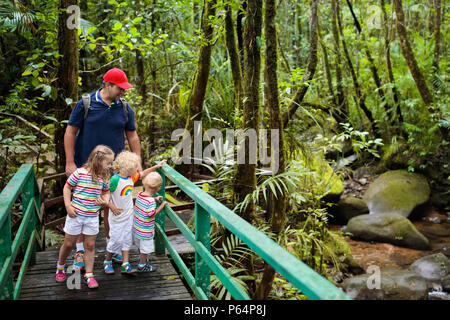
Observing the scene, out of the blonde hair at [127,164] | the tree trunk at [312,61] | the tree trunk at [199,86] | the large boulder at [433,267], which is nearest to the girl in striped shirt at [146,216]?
the blonde hair at [127,164]

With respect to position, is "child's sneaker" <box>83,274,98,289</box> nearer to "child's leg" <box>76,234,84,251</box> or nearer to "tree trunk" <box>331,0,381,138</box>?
"child's leg" <box>76,234,84,251</box>

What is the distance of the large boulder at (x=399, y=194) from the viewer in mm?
9250

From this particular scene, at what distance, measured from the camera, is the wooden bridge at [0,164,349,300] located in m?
1.87

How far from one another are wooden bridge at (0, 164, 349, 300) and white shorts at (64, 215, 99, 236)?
314mm

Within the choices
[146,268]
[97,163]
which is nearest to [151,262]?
[146,268]

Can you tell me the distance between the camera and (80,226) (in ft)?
10.2

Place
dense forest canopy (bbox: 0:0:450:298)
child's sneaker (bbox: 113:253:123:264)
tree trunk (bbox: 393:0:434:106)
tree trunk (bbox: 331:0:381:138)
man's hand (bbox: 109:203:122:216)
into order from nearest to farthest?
man's hand (bbox: 109:203:122:216)
child's sneaker (bbox: 113:253:123:264)
dense forest canopy (bbox: 0:0:450:298)
tree trunk (bbox: 393:0:434:106)
tree trunk (bbox: 331:0:381:138)

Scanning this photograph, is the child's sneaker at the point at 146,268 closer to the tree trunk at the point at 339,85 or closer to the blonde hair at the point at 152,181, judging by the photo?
the blonde hair at the point at 152,181

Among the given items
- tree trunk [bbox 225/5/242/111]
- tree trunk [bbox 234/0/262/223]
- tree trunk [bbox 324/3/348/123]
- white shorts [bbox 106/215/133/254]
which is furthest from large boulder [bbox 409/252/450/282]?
white shorts [bbox 106/215/133/254]

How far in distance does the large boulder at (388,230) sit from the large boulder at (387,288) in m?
1.91

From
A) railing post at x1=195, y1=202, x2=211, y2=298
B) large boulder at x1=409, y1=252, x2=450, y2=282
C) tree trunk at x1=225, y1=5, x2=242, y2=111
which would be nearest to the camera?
railing post at x1=195, y1=202, x2=211, y2=298

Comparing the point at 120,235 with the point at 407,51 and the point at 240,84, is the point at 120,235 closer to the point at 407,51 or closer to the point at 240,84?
the point at 240,84

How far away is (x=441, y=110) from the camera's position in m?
8.97
